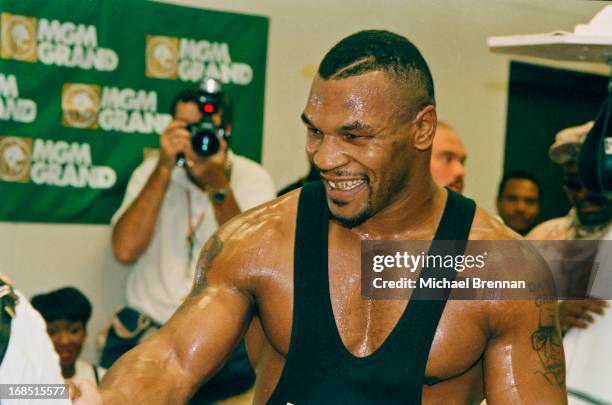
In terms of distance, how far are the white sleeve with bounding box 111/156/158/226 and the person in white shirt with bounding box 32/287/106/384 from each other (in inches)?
12.1

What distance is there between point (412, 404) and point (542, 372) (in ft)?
0.90

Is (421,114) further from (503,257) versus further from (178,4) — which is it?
(178,4)

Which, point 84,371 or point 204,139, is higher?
point 204,139

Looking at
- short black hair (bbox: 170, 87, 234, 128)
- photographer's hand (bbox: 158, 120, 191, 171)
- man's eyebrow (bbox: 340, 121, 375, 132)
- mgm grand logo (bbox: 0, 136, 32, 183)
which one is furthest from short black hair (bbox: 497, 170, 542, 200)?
man's eyebrow (bbox: 340, 121, 375, 132)

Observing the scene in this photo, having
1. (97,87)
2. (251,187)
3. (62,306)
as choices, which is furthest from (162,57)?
(62,306)

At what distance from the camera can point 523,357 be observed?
6.06 ft

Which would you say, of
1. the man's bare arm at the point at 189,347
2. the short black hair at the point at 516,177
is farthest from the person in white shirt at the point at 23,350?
the short black hair at the point at 516,177

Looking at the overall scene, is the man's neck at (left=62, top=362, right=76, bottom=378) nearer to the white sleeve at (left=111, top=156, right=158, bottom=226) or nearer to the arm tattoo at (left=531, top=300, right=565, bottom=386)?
the white sleeve at (left=111, top=156, right=158, bottom=226)

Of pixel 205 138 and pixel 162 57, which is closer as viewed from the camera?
pixel 205 138

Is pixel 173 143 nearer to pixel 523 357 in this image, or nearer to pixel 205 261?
pixel 205 261

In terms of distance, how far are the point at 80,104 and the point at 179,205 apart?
648mm

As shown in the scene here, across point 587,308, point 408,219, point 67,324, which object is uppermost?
point 408,219

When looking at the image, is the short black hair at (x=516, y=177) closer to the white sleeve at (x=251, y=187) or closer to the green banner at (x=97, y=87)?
the green banner at (x=97, y=87)

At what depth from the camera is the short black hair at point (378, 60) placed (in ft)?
5.98
